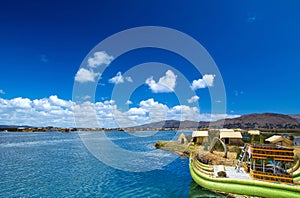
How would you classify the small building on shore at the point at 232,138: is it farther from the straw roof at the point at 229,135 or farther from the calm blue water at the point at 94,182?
the calm blue water at the point at 94,182

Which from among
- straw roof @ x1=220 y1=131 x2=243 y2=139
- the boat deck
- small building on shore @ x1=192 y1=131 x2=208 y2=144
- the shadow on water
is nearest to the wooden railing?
the boat deck

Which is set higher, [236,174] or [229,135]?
[229,135]

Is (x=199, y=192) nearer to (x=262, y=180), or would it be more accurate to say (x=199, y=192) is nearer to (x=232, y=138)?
(x=262, y=180)

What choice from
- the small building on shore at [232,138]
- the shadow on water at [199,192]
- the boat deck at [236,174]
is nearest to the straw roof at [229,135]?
the small building on shore at [232,138]

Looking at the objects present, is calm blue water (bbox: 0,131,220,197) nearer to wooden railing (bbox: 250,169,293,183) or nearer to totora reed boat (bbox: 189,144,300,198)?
totora reed boat (bbox: 189,144,300,198)

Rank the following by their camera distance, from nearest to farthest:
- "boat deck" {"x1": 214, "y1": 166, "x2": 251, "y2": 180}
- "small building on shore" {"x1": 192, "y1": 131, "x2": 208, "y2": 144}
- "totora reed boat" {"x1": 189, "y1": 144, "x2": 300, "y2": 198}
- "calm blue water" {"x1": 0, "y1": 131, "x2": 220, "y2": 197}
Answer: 1. "totora reed boat" {"x1": 189, "y1": 144, "x2": 300, "y2": 198}
2. "boat deck" {"x1": 214, "y1": 166, "x2": 251, "y2": 180}
3. "calm blue water" {"x1": 0, "y1": 131, "x2": 220, "y2": 197}
4. "small building on shore" {"x1": 192, "y1": 131, "x2": 208, "y2": 144}

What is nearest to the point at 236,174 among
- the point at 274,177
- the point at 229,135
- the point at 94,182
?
the point at 274,177

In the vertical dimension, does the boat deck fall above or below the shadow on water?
above

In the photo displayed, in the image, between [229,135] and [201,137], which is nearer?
[229,135]

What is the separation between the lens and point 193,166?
2359 cm

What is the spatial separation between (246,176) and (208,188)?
396 centimetres

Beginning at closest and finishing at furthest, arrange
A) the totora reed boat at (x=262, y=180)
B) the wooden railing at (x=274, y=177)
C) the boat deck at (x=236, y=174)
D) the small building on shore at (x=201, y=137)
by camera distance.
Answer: the totora reed boat at (x=262, y=180)
the wooden railing at (x=274, y=177)
the boat deck at (x=236, y=174)
the small building on shore at (x=201, y=137)

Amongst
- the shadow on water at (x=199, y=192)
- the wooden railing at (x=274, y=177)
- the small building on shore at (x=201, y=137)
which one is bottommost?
the shadow on water at (x=199, y=192)

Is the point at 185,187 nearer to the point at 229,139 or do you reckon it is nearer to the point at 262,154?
the point at 262,154
